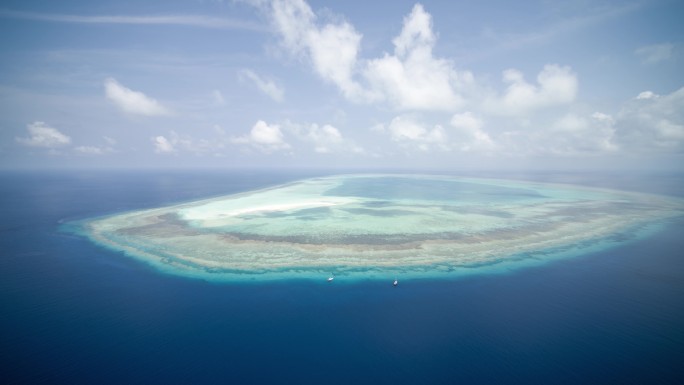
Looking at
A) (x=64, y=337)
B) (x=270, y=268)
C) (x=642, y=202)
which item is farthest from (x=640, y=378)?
(x=642, y=202)

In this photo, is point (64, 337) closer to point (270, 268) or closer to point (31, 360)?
point (31, 360)

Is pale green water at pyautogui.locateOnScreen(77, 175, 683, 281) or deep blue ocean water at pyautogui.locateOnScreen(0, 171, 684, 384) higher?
pale green water at pyautogui.locateOnScreen(77, 175, 683, 281)

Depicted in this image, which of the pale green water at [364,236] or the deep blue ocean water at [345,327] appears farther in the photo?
the pale green water at [364,236]

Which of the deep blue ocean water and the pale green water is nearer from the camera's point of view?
the deep blue ocean water

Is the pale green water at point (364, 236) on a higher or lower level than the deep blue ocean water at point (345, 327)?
higher
